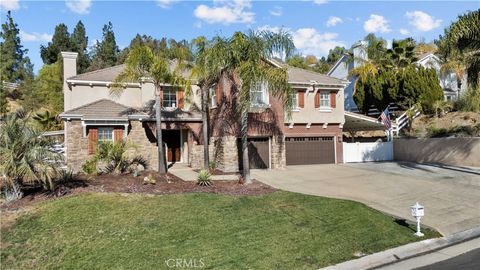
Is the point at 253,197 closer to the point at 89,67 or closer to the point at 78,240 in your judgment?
the point at 78,240

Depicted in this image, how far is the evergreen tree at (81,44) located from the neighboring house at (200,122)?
1068 inches

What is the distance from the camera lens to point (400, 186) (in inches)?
701

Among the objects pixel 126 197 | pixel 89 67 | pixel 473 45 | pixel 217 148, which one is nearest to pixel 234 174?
pixel 217 148

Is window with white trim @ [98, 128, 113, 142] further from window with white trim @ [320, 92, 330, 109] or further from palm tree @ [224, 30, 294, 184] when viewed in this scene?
window with white trim @ [320, 92, 330, 109]

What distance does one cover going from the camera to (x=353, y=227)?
452 inches

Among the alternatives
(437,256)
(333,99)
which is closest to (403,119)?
(333,99)

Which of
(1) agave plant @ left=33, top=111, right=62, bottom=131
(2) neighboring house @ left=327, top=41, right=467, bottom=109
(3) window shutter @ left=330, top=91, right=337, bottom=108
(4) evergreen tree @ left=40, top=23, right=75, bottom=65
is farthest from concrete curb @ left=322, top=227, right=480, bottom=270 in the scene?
(4) evergreen tree @ left=40, top=23, right=75, bottom=65

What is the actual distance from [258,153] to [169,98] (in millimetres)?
6401

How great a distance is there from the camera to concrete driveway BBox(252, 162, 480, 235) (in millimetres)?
13344

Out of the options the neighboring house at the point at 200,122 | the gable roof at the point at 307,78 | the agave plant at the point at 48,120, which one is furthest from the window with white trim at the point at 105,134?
the agave plant at the point at 48,120

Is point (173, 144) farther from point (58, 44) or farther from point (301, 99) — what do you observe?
point (58, 44)

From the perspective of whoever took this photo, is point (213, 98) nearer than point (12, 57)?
Yes

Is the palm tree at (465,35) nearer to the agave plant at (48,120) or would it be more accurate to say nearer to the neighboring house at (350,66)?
the neighboring house at (350,66)

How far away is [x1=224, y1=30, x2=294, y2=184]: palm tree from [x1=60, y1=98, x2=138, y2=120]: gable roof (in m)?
7.93
